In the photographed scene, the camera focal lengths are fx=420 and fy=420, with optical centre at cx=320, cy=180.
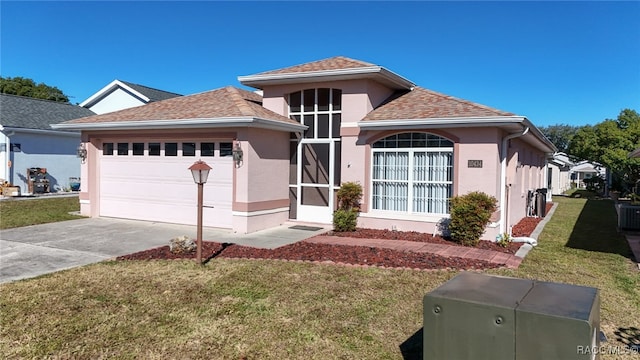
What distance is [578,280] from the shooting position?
7.11 meters

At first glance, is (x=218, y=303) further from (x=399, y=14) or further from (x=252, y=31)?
(x=252, y=31)

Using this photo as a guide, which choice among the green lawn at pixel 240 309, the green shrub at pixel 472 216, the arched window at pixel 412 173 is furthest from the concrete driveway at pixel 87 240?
the green shrub at pixel 472 216

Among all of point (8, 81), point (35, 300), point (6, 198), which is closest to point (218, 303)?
point (35, 300)

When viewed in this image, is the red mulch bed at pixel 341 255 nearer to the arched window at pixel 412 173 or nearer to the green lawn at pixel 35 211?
the arched window at pixel 412 173

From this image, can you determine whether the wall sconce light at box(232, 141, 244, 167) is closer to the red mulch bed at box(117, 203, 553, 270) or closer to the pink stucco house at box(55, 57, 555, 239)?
the pink stucco house at box(55, 57, 555, 239)

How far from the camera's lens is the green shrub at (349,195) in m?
11.9

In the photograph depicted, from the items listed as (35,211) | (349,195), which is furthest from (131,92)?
(349,195)

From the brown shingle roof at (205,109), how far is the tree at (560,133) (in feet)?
310

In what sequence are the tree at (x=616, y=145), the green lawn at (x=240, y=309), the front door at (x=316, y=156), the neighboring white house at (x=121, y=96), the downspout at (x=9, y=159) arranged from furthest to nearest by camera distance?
the neighboring white house at (x=121, y=96) → the tree at (x=616, y=145) → the downspout at (x=9, y=159) → the front door at (x=316, y=156) → the green lawn at (x=240, y=309)

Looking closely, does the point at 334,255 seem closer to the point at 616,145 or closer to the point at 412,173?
the point at 412,173

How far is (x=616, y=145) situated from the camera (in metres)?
31.4

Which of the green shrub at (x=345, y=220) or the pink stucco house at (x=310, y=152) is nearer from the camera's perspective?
the pink stucco house at (x=310, y=152)

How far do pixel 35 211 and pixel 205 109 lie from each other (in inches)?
326

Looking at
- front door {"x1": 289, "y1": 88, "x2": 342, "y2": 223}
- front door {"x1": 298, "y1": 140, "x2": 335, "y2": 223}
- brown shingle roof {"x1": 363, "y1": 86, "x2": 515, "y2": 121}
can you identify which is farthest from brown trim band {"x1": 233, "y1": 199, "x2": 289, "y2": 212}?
brown shingle roof {"x1": 363, "y1": 86, "x2": 515, "y2": 121}
